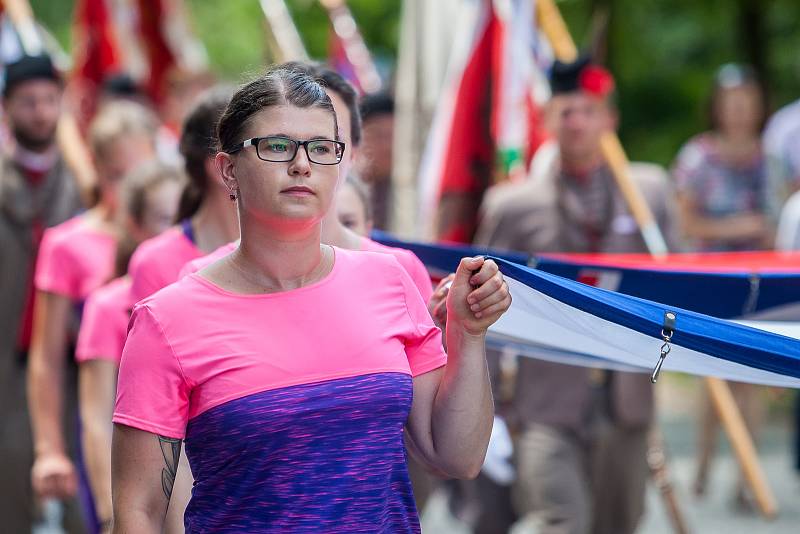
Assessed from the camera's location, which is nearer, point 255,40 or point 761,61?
point 761,61

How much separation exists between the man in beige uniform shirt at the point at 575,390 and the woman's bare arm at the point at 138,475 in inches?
151

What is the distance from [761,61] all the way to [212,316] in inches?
571

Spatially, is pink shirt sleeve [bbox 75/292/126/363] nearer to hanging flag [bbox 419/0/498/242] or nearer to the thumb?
the thumb

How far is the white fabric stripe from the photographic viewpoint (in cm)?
414

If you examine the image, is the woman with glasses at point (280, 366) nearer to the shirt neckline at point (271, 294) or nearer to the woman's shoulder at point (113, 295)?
the shirt neckline at point (271, 294)

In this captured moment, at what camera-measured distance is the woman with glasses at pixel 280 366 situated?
3.32 metres

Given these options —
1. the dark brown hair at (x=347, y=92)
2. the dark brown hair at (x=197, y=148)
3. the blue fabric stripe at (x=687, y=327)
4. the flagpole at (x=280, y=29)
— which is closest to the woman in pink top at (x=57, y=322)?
the dark brown hair at (x=197, y=148)

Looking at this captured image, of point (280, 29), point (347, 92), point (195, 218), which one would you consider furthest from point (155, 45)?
point (347, 92)

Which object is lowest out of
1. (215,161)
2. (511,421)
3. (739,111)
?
(511,421)

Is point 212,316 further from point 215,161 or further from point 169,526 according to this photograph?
point 169,526

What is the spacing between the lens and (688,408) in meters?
14.8

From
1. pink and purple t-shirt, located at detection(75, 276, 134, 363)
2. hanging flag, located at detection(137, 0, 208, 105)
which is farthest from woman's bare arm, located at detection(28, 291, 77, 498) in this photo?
hanging flag, located at detection(137, 0, 208, 105)

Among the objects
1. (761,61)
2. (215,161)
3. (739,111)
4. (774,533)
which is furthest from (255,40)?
(215,161)

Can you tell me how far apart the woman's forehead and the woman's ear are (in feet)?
0.31
